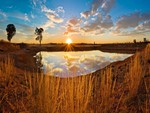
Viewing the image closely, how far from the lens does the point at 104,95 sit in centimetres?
408

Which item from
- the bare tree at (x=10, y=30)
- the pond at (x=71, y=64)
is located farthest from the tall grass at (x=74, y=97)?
the bare tree at (x=10, y=30)

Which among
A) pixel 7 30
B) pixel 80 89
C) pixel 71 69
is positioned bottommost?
pixel 80 89

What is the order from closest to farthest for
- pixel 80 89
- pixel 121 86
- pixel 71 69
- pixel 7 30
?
pixel 80 89 < pixel 71 69 < pixel 121 86 < pixel 7 30

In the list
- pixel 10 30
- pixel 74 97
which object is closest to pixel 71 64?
pixel 74 97

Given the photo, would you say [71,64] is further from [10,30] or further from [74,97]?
[10,30]

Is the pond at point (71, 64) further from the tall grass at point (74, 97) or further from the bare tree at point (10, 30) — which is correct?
the bare tree at point (10, 30)

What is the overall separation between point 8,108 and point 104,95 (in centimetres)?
206

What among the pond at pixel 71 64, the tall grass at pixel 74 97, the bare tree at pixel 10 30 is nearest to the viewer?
the tall grass at pixel 74 97

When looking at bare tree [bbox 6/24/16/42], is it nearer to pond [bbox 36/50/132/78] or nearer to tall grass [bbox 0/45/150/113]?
pond [bbox 36/50/132/78]

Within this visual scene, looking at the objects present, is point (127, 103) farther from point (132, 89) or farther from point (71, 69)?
point (71, 69)

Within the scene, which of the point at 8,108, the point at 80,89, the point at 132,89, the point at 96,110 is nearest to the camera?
the point at 80,89

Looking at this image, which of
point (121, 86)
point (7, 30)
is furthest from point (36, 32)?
point (121, 86)

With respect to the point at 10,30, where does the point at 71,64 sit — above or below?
below

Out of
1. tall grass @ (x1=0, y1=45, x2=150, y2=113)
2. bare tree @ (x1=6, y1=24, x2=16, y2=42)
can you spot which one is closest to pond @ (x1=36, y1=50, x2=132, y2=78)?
tall grass @ (x1=0, y1=45, x2=150, y2=113)
